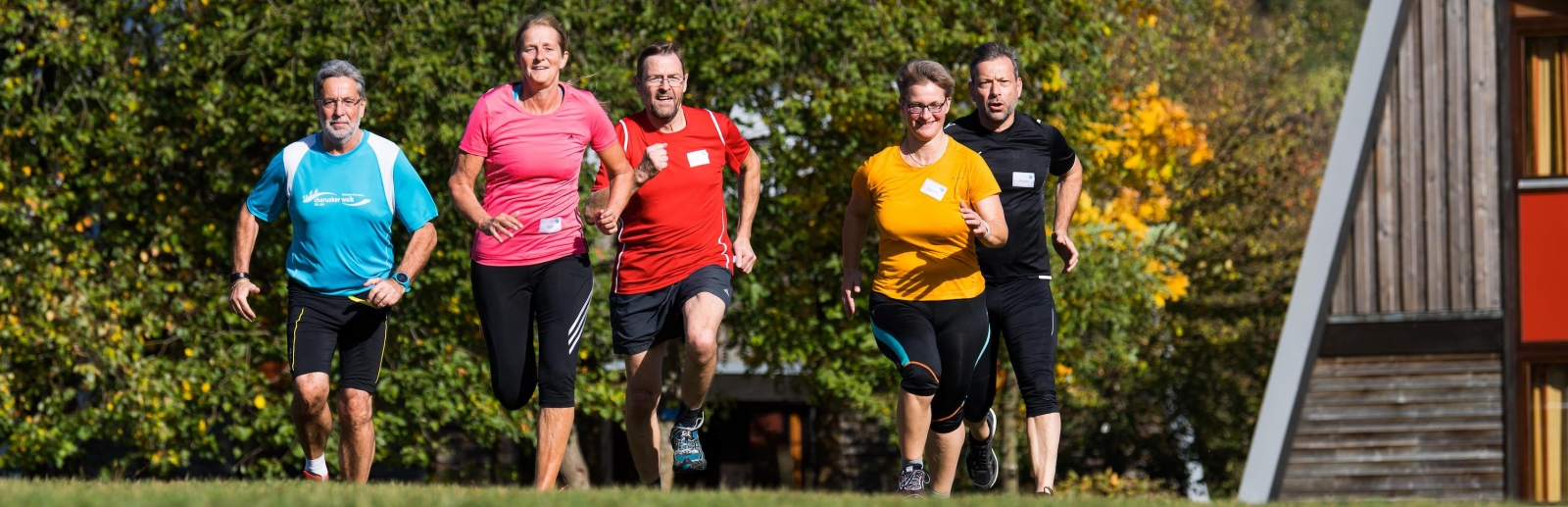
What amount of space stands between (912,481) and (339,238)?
2808 millimetres

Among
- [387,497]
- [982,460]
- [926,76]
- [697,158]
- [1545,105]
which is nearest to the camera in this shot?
[387,497]

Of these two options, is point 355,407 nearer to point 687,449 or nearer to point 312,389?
point 312,389

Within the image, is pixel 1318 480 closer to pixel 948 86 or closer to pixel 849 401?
pixel 849 401

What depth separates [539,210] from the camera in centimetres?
757

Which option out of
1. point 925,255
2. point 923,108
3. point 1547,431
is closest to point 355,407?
point 925,255

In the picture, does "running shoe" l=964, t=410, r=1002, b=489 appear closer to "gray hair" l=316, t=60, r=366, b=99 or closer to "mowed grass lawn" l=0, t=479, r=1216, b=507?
"mowed grass lawn" l=0, t=479, r=1216, b=507

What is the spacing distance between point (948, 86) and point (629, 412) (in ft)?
7.06

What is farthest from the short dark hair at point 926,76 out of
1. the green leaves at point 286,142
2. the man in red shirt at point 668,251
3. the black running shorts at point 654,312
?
the green leaves at point 286,142

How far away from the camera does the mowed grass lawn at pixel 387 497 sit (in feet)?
17.9

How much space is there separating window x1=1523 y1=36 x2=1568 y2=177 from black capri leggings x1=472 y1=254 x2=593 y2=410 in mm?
9187

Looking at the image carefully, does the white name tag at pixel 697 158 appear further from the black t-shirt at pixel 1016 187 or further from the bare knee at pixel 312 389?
the bare knee at pixel 312 389

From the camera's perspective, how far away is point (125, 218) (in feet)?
50.4

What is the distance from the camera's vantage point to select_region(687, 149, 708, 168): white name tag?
8.00 m

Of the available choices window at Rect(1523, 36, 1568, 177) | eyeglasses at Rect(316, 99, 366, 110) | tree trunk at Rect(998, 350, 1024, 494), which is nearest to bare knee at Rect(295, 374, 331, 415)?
eyeglasses at Rect(316, 99, 366, 110)
